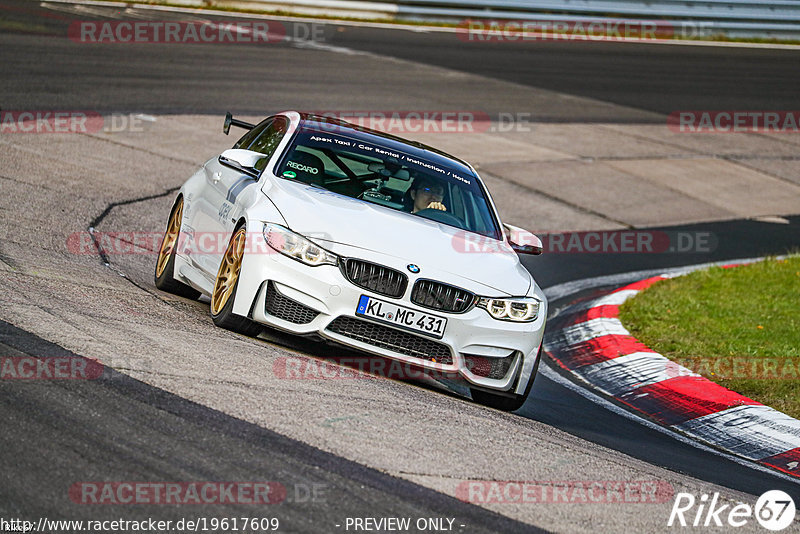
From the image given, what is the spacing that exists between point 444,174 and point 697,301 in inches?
154

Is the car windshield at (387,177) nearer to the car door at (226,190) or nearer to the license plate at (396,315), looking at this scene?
the car door at (226,190)

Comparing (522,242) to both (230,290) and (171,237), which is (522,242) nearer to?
(230,290)

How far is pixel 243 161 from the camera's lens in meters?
7.82

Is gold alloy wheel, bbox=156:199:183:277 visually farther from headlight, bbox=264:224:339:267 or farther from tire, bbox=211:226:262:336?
headlight, bbox=264:224:339:267

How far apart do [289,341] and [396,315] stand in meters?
1.15

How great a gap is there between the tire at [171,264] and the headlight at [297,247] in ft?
6.06

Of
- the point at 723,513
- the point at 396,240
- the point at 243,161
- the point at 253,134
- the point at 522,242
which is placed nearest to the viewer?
the point at 723,513

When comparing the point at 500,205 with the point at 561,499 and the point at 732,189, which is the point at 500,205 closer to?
the point at 732,189

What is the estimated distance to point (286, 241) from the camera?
22.7 ft

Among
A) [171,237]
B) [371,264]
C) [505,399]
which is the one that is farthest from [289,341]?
[171,237]

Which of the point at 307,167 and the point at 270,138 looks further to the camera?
the point at 270,138

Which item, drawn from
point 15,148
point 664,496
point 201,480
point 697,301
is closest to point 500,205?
point 697,301

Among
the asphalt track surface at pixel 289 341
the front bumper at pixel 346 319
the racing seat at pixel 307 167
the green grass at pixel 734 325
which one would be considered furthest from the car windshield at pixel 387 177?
the green grass at pixel 734 325

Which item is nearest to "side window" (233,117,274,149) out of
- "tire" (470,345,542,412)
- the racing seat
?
the racing seat
